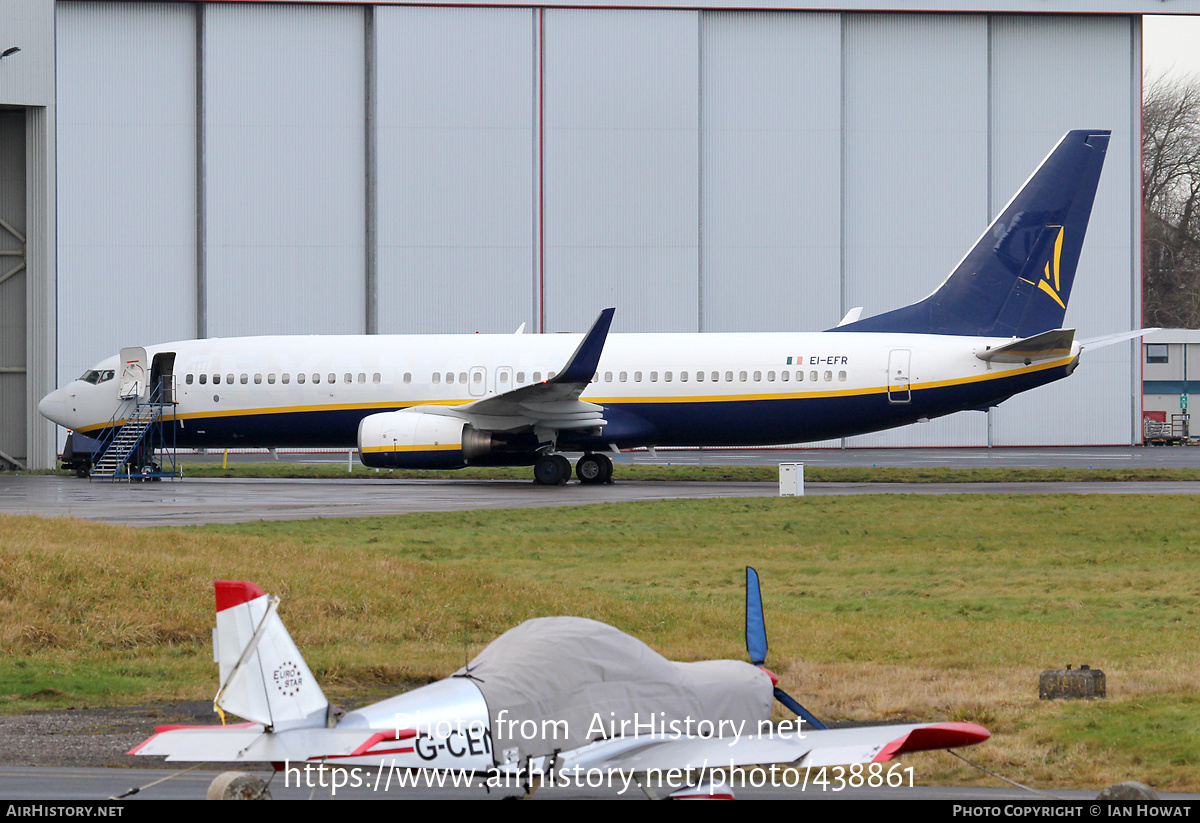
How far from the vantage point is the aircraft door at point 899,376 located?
29.5 meters

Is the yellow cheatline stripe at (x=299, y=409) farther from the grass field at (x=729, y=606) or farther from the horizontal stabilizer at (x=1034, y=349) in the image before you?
the horizontal stabilizer at (x=1034, y=349)

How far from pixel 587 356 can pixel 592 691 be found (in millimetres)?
21616

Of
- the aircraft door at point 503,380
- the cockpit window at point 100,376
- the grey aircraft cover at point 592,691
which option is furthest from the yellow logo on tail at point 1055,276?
the grey aircraft cover at point 592,691

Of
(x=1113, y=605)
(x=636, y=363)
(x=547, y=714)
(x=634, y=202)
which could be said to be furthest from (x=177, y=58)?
(x=547, y=714)

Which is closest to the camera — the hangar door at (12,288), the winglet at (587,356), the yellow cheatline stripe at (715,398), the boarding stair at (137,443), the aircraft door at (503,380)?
the winglet at (587,356)

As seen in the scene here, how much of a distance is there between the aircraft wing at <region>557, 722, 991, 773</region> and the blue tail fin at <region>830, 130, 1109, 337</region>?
1006 inches

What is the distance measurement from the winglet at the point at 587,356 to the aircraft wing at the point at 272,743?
2178cm

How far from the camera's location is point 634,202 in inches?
1821

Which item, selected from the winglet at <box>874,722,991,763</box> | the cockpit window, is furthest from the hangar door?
the winglet at <box>874,722,991,763</box>

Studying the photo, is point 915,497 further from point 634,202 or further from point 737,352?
point 634,202

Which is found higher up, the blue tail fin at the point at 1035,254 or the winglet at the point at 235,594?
the blue tail fin at the point at 1035,254

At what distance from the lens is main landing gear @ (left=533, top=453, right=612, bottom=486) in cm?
3014

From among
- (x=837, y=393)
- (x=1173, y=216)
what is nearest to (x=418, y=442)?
(x=837, y=393)
